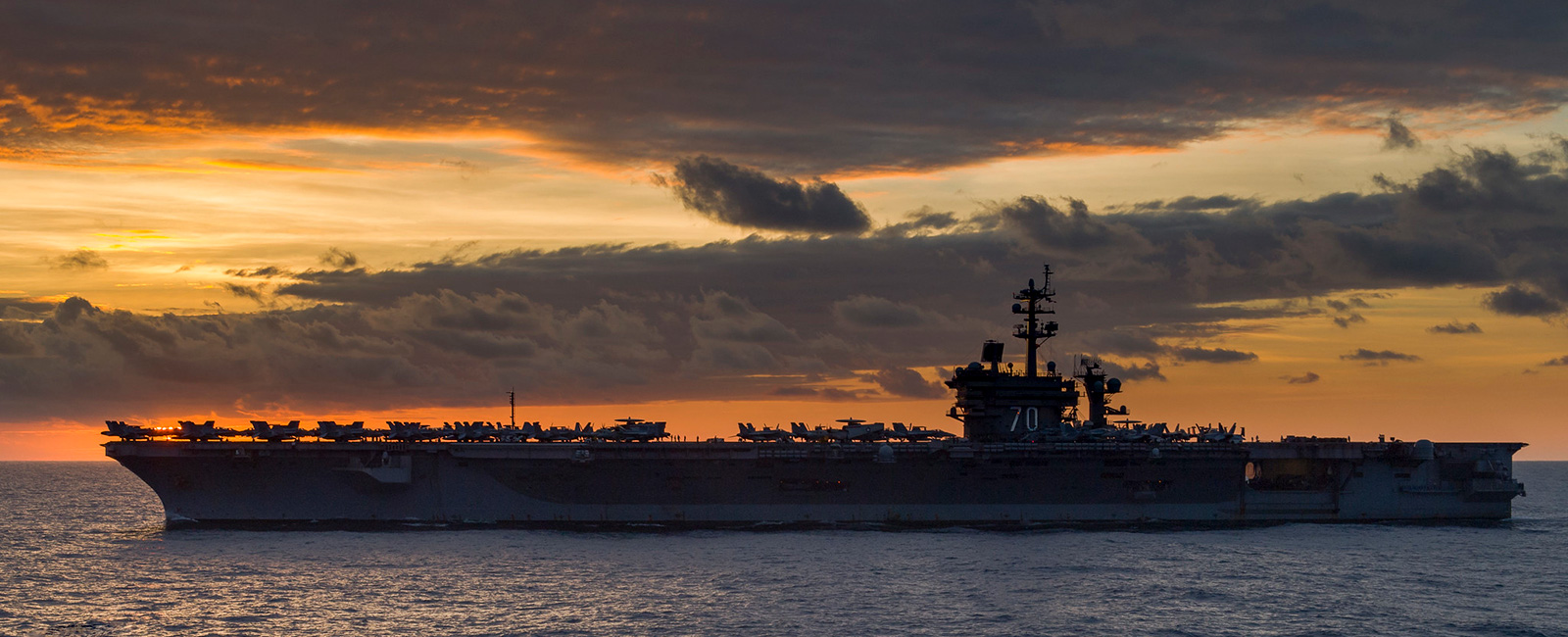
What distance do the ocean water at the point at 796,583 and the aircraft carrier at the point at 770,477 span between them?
1136 millimetres

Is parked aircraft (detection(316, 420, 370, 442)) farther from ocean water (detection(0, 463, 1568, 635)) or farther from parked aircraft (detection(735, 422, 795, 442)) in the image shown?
parked aircraft (detection(735, 422, 795, 442))

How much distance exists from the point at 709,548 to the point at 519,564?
5.32 meters

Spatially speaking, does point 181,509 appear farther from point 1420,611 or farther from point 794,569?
point 1420,611

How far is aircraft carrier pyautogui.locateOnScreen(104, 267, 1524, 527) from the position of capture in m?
39.5

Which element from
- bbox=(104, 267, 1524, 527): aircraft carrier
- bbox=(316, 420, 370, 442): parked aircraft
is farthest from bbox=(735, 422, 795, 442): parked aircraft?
bbox=(316, 420, 370, 442): parked aircraft

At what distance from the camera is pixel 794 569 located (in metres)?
31.9

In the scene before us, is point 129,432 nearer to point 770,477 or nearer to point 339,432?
point 339,432

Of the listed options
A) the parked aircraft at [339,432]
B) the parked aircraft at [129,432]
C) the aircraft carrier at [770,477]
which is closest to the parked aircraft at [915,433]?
the aircraft carrier at [770,477]

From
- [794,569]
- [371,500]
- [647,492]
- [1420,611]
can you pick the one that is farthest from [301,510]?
[1420,611]

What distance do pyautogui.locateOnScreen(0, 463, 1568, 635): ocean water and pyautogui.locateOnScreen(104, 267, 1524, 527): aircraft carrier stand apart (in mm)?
1136

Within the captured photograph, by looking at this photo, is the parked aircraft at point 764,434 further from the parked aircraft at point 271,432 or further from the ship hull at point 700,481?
the parked aircraft at point 271,432

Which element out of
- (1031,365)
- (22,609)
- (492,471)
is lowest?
(22,609)

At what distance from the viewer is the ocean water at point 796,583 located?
2602 cm

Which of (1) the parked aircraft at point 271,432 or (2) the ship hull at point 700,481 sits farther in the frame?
(1) the parked aircraft at point 271,432
